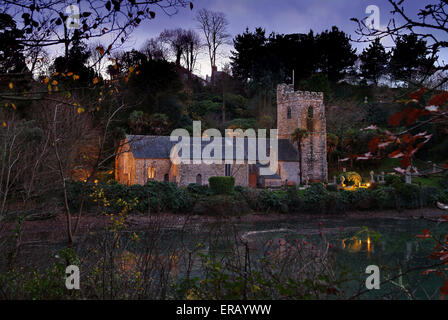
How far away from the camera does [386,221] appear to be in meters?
21.6

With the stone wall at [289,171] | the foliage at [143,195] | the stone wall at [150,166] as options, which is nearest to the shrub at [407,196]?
the stone wall at [289,171]

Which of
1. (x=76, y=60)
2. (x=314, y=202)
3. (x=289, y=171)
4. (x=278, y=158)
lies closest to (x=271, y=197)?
(x=314, y=202)

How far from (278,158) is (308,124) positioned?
438 cm

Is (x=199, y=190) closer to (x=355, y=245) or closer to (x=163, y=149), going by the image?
(x=163, y=149)

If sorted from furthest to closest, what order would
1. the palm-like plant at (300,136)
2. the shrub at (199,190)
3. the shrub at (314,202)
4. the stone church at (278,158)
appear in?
the palm-like plant at (300,136)
the stone church at (278,158)
the shrub at (199,190)
the shrub at (314,202)

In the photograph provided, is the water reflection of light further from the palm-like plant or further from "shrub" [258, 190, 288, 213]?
the palm-like plant

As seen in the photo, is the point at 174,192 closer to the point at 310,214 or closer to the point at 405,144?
the point at 310,214

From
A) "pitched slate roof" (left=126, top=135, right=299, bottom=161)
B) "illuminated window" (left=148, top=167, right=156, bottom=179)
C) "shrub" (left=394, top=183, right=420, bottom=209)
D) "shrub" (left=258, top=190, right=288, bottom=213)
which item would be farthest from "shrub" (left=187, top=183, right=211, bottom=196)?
"shrub" (left=394, top=183, right=420, bottom=209)

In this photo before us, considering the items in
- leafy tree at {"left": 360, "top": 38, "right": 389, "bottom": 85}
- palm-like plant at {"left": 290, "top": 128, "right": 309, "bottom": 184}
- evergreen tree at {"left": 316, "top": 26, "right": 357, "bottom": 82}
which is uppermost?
evergreen tree at {"left": 316, "top": 26, "right": 357, "bottom": 82}

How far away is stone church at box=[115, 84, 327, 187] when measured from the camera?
2652 centimetres

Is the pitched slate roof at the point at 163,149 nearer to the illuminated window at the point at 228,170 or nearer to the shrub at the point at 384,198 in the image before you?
the illuminated window at the point at 228,170

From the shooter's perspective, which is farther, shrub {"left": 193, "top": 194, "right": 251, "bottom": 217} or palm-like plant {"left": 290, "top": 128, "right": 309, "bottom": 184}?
palm-like plant {"left": 290, "top": 128, "right": 309, "bottom": 184}

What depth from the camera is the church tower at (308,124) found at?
31531mm
